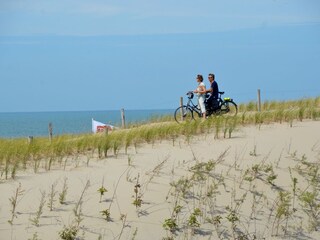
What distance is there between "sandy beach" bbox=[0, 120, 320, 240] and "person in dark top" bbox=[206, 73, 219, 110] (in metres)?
5.77

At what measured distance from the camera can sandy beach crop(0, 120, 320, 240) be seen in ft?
27.5

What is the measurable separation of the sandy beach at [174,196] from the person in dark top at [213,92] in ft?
18.9

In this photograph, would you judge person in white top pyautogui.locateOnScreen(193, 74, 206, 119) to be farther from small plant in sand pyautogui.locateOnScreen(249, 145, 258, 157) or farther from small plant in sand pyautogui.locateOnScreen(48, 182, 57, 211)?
small plant in sand pyautogui.locateOnScreen(48, 182, 57, 211)

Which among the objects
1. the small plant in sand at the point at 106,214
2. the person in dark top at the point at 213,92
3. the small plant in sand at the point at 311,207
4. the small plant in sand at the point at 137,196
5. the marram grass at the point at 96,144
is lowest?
the small plant in sand at the point at 311,207

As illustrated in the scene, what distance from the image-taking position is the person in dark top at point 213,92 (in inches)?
703

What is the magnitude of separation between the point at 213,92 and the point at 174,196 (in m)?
8.95

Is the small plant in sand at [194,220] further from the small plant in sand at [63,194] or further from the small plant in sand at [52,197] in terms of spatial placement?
the small plant in sand at [52,197]

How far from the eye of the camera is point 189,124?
14.2 meters

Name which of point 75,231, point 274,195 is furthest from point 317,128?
point 75,231

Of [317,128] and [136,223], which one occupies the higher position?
[317,128]

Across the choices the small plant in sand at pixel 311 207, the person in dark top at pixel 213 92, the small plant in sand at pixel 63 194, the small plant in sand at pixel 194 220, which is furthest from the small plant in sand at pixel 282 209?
the person in dark top at pixel 213 92

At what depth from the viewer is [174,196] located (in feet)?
31.1

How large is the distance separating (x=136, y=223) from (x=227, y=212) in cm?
171

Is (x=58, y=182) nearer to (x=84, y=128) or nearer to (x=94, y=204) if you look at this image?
(x=94, y=204)
